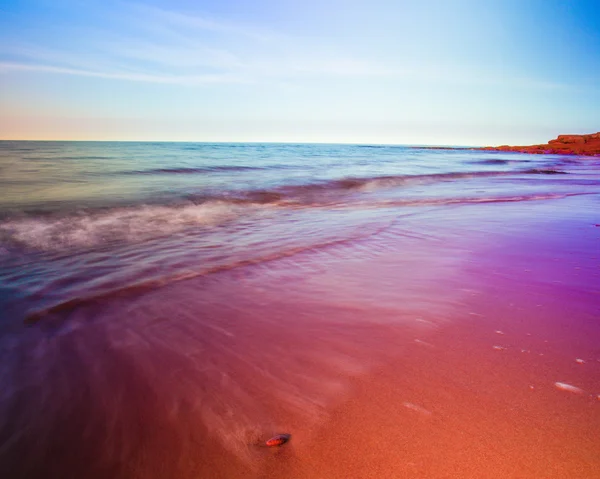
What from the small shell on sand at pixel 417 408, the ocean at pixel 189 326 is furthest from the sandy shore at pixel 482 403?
the ocean at pixel 189 326

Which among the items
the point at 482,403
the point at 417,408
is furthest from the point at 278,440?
the point at 482,403

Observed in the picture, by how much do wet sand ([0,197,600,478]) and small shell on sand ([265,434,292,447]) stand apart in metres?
0.03

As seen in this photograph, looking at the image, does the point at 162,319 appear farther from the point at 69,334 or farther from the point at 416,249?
the point at 416,249

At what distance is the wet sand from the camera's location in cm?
144

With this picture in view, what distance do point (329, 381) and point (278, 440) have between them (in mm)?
490

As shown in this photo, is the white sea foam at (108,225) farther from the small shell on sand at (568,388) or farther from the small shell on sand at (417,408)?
the small shell on sand at (568,388)

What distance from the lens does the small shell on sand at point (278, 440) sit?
1.50 m

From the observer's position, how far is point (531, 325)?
7.91 feet

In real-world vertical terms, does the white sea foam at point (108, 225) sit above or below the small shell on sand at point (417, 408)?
above

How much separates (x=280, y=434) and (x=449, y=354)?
1.21 meters

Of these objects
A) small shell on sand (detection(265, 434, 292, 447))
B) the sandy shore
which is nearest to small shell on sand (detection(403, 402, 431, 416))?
the sandy shore

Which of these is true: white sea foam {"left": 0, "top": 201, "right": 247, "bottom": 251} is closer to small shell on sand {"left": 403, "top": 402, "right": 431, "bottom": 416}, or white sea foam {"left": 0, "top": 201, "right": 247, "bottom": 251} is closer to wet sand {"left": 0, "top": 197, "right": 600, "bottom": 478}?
wet sand {"left": 0, "top": 197, "right": 600, "bottom": 478}

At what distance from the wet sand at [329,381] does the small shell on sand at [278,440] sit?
0.10ft

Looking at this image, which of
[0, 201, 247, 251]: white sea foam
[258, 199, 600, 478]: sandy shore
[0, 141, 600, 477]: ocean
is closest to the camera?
[258, 199, 600, 478]: sandy shore
